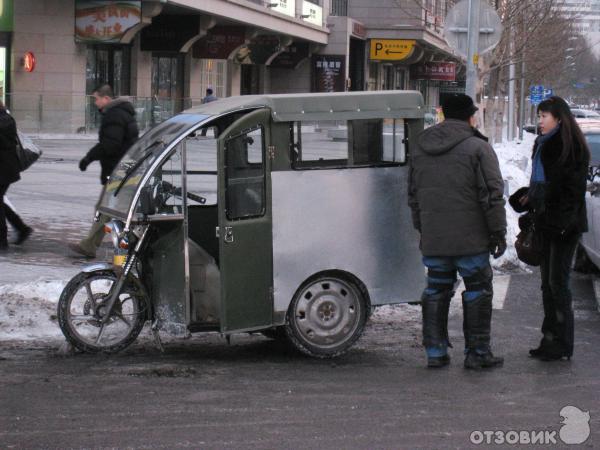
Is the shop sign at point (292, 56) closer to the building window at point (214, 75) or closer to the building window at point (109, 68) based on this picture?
the building window at point (214, 75)

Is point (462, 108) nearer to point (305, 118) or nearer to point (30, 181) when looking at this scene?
point (305, 118)

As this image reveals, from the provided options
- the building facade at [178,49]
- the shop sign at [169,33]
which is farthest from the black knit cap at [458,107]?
the shop sign at [169,33]

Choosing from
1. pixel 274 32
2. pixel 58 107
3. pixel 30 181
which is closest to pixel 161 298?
pixel 30 181

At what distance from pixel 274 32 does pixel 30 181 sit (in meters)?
28.1

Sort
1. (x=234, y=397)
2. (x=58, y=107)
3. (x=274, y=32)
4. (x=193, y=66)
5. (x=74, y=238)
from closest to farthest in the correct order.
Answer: (x=234, y=397)
(x=74, y=238)
(x=58, y=107)
(x=193, y=66)
(x=274, y=32)

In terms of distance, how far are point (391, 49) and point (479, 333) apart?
52717 mm

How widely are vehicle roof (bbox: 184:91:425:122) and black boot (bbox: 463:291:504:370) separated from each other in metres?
1.35

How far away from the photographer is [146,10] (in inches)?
1361

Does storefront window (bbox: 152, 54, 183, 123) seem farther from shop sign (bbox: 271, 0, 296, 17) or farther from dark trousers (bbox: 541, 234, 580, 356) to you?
dark trousers (bbox: 541, 234, 580, 356)

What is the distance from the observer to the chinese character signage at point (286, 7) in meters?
45.4

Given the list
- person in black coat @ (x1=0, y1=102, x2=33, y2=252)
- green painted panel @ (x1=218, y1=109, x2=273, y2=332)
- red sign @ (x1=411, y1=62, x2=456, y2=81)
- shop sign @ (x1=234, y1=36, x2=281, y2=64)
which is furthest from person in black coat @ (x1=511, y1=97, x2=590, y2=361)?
red sign @ (x1=411, y1=62, x2=456, y2=81)

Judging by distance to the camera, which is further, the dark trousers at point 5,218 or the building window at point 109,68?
the building window at point 109,68

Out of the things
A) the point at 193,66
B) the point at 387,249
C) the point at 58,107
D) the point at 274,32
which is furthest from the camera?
the point at 274,32

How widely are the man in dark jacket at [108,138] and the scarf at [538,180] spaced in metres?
4.85
